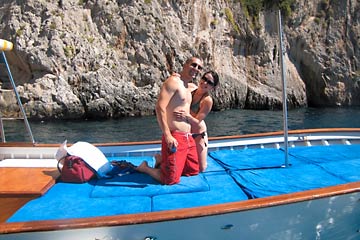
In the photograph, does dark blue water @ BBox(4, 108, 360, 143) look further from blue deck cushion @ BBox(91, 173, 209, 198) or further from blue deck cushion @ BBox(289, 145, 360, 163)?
blue deck cushion @ BBox(91, 173, 209, 198)

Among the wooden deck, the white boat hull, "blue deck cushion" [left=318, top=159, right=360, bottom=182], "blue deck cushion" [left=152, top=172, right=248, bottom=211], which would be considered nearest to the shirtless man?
"blue deck cushion" [left=152, top=172, right=248, bottom=211]

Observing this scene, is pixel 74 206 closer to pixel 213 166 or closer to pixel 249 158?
pixel 213 166

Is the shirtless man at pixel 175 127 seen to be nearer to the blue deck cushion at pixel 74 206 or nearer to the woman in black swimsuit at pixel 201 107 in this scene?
the woman in black swimsuit at pixel 201 107

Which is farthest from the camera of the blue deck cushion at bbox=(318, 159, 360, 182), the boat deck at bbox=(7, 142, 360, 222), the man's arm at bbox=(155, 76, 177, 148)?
the blue deck cushion at bbox=(318, 159, 360, 182)

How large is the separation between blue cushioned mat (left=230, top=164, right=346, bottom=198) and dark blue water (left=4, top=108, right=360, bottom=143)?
12764 mm

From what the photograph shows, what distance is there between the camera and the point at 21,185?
14.7ft

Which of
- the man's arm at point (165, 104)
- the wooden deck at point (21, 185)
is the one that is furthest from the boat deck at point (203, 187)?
the man's arm at point (165, 104)

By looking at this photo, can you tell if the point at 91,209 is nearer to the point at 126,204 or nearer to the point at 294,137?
the point at 126,204

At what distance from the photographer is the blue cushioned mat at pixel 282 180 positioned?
4270 millimetres

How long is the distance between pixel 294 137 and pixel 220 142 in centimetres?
158

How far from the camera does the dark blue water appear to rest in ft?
58.5

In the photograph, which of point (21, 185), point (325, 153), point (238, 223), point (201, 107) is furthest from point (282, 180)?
point (21, 185)

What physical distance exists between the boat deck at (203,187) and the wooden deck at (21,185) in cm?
13

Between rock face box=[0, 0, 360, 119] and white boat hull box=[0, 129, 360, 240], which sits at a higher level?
rock face box=[0, 0, 360, 119]
